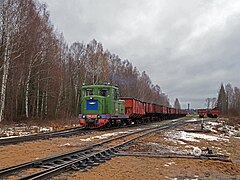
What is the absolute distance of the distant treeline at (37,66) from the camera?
1041 inches

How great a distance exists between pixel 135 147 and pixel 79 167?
4.89 meters

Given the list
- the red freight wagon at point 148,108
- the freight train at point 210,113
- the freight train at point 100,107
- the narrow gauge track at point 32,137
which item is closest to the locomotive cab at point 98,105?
the freight train at point 100,107

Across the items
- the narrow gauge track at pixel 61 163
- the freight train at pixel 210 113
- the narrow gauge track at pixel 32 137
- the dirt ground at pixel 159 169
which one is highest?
the freight train at pixel 210 113

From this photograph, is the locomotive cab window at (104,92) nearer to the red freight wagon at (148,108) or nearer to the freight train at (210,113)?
the red freight wagon at (148,108)

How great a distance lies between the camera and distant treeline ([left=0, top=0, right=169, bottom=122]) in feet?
86.8

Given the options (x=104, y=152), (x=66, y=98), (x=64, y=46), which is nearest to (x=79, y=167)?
(x=104, y=152)

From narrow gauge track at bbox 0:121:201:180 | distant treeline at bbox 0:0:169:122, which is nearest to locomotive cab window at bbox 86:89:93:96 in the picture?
distant treeline at bbox 0:0:169:122

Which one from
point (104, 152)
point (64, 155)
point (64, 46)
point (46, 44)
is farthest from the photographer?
point (64, 46)

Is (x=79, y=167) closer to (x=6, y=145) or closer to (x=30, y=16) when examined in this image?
(x=6, y=145)

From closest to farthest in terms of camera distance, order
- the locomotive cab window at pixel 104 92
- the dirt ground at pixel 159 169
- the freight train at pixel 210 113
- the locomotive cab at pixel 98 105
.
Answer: the dirt ground at pixel 159 169
the locomotive cab at pixel 98 105
the locomotive cab window at pixel 104 92
the freight train at pixel 210 113

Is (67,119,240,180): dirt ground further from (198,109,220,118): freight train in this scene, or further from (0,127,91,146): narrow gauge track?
(198,109,220,118): freight train

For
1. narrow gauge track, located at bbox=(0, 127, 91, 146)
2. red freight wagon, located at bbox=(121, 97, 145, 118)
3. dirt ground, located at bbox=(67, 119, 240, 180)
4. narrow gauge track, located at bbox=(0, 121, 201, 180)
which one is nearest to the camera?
narrow gauge track, located at bbox=(0, 121, 201, 180)

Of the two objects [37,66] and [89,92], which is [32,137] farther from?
[37,66]

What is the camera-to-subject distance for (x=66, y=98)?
4575 cm
